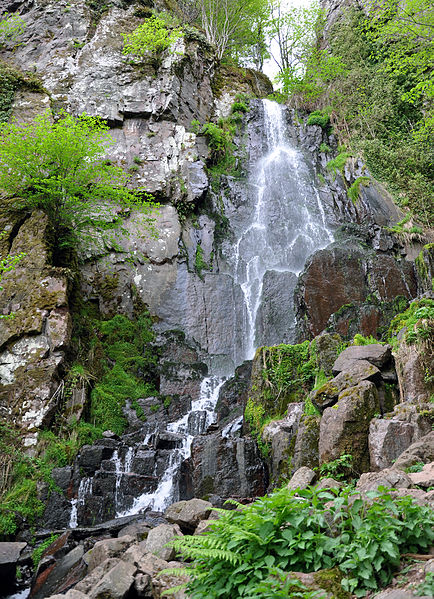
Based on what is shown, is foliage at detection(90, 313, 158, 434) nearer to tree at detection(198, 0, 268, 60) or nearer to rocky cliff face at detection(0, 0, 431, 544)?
rocky cliff face at detection(0, 0, 431, 544)

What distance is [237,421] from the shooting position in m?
10.9

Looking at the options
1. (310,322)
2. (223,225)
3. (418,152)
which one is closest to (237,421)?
(310,322)

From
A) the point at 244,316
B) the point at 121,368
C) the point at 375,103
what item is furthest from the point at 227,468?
the point at 375,103

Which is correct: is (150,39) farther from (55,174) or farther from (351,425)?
(351,425)

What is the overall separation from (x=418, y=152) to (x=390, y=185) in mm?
2185

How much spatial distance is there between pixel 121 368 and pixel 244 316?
4887mm

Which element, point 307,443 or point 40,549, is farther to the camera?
point 40,549

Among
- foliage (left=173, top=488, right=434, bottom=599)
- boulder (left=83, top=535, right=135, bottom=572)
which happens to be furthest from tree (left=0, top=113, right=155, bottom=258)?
foliage (left=173, top=488, right=434, bottom=599)

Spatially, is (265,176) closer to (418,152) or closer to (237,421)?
(418,152)

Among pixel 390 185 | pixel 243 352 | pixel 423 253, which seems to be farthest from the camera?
pixel 390 185

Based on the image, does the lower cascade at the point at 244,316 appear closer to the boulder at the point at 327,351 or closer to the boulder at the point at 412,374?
the boulder at the point at 327,351

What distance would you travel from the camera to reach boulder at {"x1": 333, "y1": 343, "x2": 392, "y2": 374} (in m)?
7.80

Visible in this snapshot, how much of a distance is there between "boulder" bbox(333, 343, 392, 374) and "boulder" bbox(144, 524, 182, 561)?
410cm

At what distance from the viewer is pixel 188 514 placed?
614 cm
